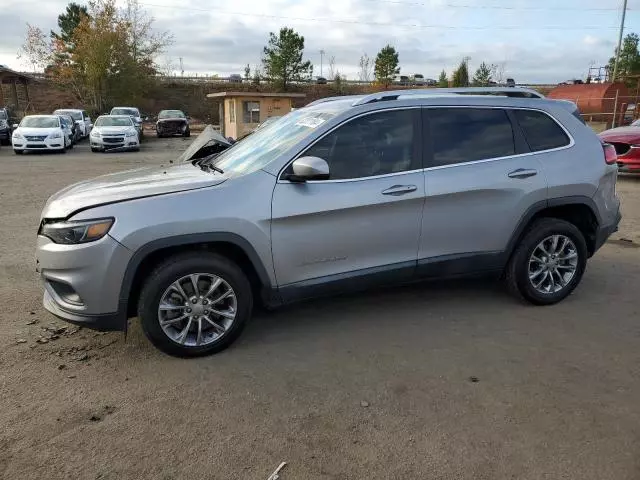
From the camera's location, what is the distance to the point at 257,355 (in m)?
3.87

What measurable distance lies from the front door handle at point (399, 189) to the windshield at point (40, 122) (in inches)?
863

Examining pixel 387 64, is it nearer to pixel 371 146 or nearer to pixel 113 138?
pixel 113 138

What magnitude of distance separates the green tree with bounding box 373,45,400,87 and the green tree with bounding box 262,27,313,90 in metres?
7.83

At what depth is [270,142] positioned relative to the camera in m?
4.42

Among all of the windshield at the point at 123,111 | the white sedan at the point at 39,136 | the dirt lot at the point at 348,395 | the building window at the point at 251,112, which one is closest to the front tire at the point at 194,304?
the dirt lot at the point at 348,395

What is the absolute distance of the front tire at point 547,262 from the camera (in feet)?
15.3

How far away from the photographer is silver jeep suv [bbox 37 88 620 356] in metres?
Result: 3.59

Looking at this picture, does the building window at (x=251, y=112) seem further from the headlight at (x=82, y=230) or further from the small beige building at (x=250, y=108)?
the headlight at (x=82, y=230)

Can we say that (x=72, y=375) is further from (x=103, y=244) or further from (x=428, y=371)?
(x=428, y=371)

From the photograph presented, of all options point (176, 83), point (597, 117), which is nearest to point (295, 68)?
point (176, 83)

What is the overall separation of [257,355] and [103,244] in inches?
50.6

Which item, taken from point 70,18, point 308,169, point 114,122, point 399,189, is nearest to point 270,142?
point 308,169

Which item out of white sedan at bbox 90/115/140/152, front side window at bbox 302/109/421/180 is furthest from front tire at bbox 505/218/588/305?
white sedan at bbox 90/115/140/152

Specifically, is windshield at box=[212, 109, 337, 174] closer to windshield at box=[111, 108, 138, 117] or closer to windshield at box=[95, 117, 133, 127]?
windshield at box=[95, 117, 133, 127]
